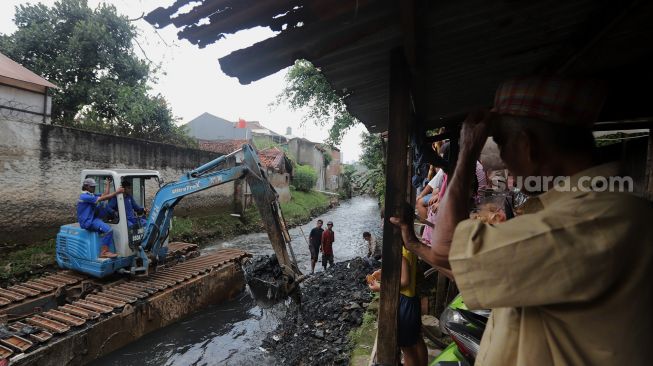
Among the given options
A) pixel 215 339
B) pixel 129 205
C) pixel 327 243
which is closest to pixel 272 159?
pixel 327 243

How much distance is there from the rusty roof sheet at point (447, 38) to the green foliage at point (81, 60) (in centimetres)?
1466

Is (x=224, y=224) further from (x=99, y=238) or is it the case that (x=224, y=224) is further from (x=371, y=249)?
(x=99, y=238)

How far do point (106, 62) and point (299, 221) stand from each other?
12.6 metres

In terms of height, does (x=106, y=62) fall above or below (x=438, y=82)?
above

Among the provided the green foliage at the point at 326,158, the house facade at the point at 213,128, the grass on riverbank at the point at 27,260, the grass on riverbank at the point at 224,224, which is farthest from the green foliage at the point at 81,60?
the green foliage at the point at 326,158

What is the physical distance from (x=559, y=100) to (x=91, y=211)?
25.4 feet

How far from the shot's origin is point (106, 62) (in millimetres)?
15281

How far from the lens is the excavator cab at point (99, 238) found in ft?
21.7

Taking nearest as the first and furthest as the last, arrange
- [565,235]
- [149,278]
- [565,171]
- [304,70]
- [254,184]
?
[565,235], [565,171], [254,184], [149,278], [304,70]

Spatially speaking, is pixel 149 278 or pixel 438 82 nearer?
pixel 438 82

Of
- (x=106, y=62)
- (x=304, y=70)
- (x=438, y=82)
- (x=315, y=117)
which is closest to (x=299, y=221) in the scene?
(x=315, y=117)

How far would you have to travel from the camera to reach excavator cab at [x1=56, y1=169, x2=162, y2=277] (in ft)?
21.7

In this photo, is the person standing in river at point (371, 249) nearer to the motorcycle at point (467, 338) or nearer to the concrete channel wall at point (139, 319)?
the concrete channel wall at point (139, 319)

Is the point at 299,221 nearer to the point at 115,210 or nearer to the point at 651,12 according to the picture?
the point at 115,210
